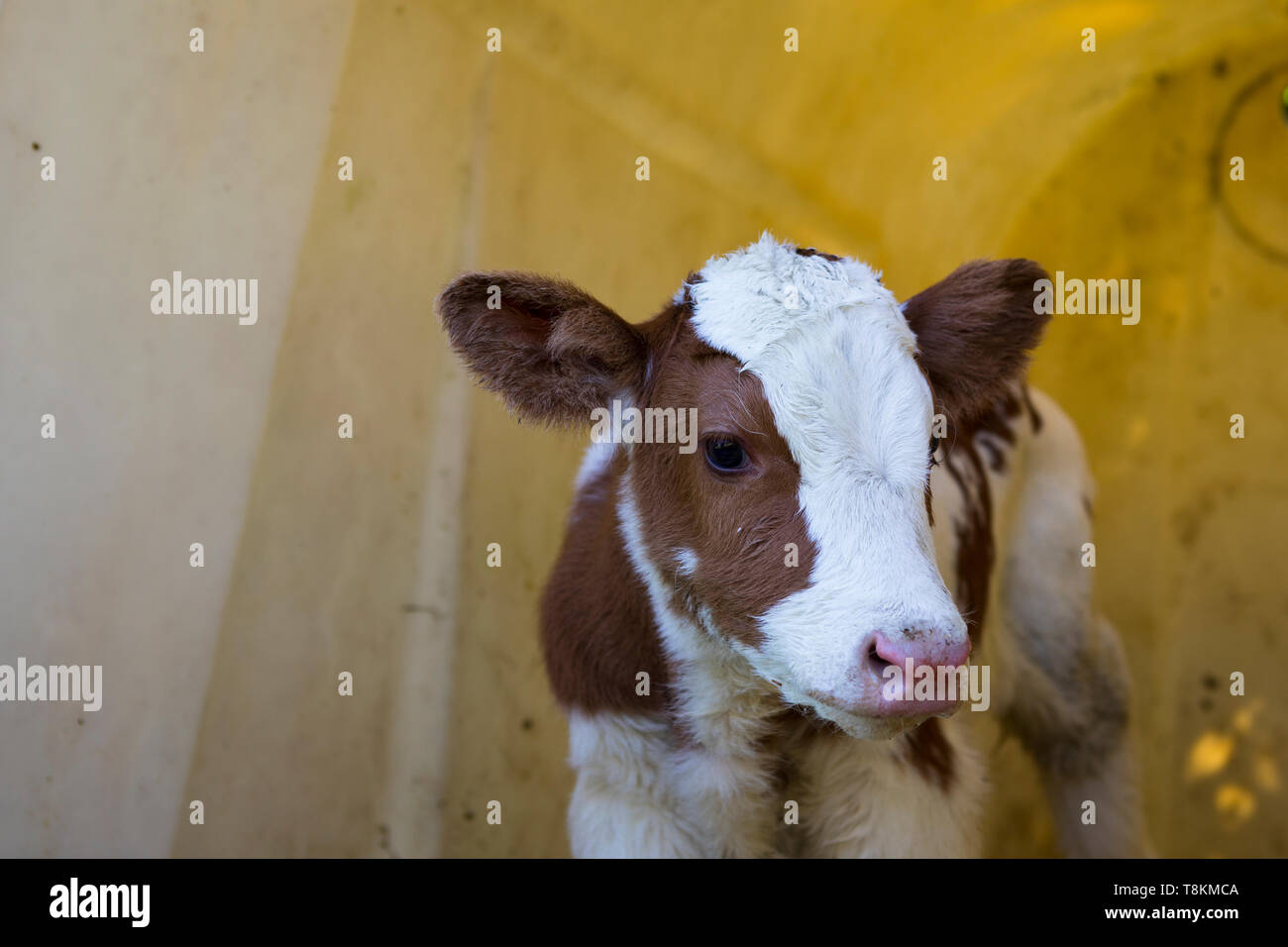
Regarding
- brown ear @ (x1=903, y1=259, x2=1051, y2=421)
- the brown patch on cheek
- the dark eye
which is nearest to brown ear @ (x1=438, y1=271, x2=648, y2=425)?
the brown patch on cheek

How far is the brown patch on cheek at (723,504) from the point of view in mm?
2863

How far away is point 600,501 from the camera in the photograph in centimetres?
372

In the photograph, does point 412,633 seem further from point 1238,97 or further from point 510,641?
point 1238,97

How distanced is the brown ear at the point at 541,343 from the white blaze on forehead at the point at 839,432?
0.24 metres

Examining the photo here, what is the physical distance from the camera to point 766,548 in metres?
2.88

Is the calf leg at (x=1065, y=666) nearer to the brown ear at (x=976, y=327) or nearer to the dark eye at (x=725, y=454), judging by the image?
the brown ear at (x=976, y=327)

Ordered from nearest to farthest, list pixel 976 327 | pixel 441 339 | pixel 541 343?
pixel 541 343, pixel 976 327, pixel 441 339

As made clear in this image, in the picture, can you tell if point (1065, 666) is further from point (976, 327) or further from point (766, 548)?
point (766, 548)

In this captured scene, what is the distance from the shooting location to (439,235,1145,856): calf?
2711mm

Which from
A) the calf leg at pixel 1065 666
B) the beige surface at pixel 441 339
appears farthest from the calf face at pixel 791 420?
the calf leg at pixel 1065 666

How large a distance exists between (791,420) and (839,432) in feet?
0.38

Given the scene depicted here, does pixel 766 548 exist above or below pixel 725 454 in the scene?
below

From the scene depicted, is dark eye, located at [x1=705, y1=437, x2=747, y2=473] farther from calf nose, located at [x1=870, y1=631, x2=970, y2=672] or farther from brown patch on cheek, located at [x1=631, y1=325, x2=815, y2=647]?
calf nose, located at [x1=870, y1=631, x2=970, y2=672]

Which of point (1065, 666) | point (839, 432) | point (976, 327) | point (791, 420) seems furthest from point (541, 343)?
point (1065, 666)
